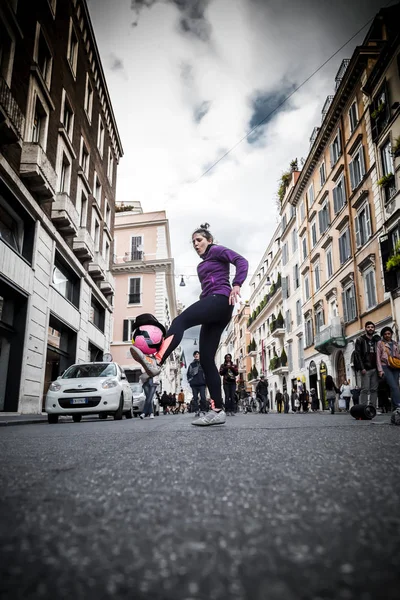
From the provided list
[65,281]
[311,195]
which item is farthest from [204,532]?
[311,195]

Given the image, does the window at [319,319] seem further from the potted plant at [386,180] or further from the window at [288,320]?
the potted plant at [386,180]

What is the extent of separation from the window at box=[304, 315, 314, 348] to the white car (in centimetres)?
2267

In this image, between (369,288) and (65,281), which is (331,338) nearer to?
(369,288)

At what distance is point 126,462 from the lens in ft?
6.93

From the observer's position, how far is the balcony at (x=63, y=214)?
1593 centimetres

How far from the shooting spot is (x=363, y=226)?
74.7 ft

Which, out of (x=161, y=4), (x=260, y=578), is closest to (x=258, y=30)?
(x=161, y=4)

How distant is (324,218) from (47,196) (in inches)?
771

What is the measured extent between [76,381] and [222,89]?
10151mm

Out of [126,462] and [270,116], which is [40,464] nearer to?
[126,462]

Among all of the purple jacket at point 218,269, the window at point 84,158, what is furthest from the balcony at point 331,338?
the purple jacket at point 218,269

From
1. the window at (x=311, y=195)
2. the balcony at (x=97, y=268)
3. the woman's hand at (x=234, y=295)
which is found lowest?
the woman's hand at (x=234, y=295)

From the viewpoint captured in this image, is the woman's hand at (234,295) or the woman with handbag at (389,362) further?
the woman with handbag at (389,362)

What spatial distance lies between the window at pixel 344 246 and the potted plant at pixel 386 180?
495cm
